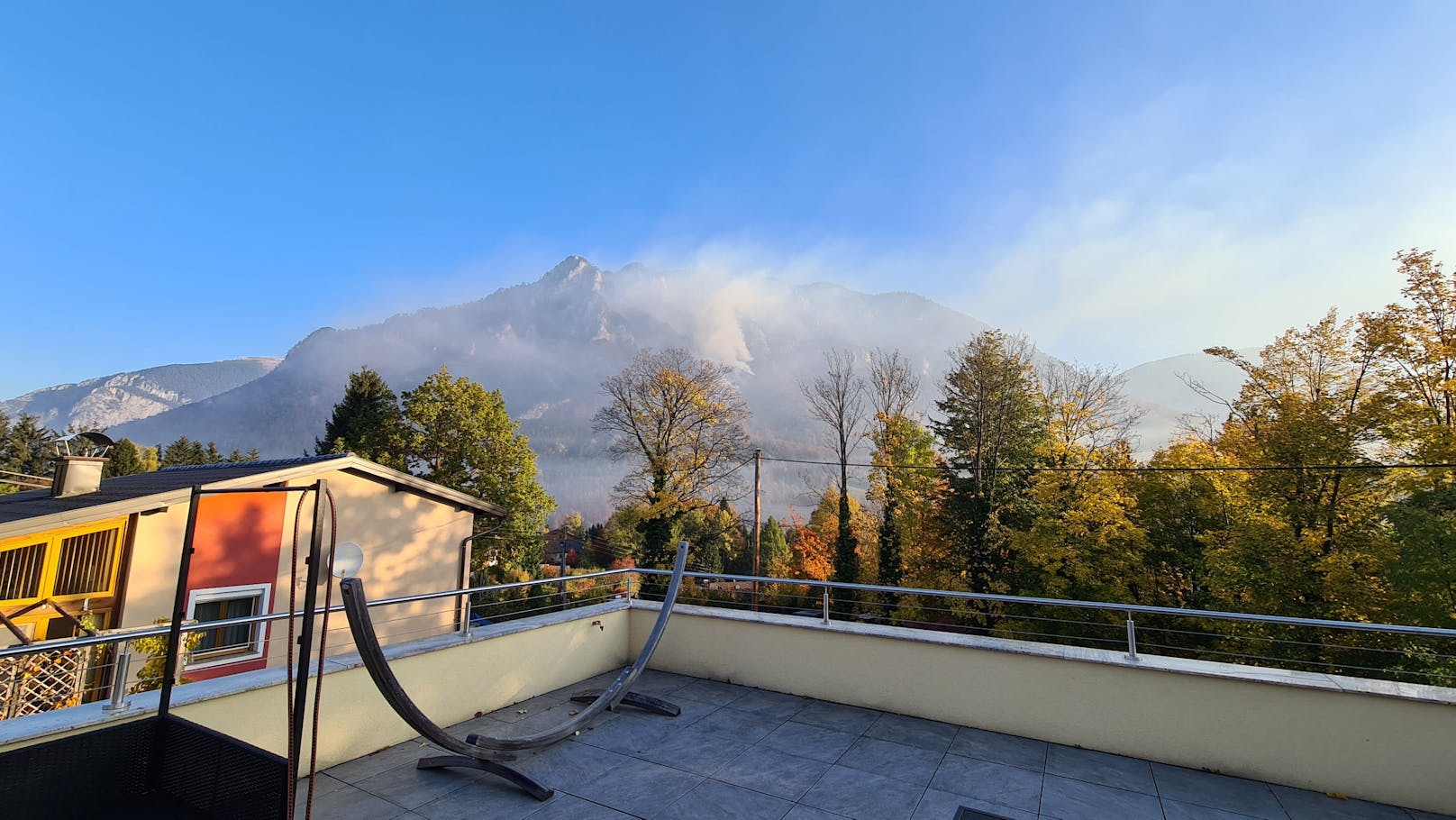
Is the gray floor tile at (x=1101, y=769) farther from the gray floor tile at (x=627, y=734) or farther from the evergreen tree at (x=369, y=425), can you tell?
the evergreen tree at (x=369, y=425)

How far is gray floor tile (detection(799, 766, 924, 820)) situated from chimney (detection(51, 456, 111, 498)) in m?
11.3

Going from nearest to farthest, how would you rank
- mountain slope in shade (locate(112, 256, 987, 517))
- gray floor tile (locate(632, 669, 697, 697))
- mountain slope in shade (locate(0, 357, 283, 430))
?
gray floor tile (locate(632, 669, 697, 697)), mountain slope in shade (locate(112, 256, 987, 517)), mountain slope in shade (locate(0, 357, 283, 430))

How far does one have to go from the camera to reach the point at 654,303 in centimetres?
18300

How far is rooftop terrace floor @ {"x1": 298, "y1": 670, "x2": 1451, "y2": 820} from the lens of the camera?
320 centimetres

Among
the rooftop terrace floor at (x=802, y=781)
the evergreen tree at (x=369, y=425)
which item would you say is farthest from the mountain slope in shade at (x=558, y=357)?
the rooftop terrace floor at (x=802, y=781)

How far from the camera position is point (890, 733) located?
4.29 metres

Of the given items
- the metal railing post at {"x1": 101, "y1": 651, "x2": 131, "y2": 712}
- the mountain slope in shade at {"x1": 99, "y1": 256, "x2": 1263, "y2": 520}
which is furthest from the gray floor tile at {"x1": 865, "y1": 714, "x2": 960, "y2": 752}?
the mountain slope in shade at {"x1": 99, "y1": 256, "x2": 1263, "y2": 520}

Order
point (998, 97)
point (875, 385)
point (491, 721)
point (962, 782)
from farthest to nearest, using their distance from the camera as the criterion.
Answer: point (875, 385) < point (998, 97) < point (491, 721) < point (962, 782)

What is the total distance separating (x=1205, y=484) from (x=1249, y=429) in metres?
3.24

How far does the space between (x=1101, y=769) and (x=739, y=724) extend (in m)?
2.46

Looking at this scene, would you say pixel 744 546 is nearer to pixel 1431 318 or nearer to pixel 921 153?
pixel 921 153

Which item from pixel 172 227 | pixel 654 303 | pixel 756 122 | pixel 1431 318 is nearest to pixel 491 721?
pixel 1431 318

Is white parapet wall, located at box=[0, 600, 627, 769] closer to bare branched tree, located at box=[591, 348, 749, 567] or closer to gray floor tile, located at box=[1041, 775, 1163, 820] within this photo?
gray floor tile, located at box=[1041, 775, 1163, 820]

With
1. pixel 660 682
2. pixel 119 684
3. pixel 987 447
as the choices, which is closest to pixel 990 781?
pixel 660 682
